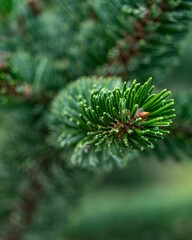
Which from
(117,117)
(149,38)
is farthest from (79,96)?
(149,38)

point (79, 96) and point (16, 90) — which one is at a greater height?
point (16, 90)

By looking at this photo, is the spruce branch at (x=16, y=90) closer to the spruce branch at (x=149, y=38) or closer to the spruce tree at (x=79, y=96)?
the spruce tree at (x=79, y=96)

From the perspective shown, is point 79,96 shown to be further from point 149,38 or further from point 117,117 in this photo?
point 149,38

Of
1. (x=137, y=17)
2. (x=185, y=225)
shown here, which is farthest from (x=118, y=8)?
(x=185, y=225)

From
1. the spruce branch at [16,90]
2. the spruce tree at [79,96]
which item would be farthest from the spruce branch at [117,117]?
the spruce branch at [16,90]

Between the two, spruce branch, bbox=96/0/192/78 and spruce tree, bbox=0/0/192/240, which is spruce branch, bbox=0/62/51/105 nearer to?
spruce tree, bbox=0/0/192/240

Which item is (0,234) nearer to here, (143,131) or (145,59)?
(145,59)

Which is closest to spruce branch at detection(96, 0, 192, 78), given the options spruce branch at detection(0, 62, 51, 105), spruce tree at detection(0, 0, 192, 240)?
spruce tree at detection(0, 0, 192, 240)
